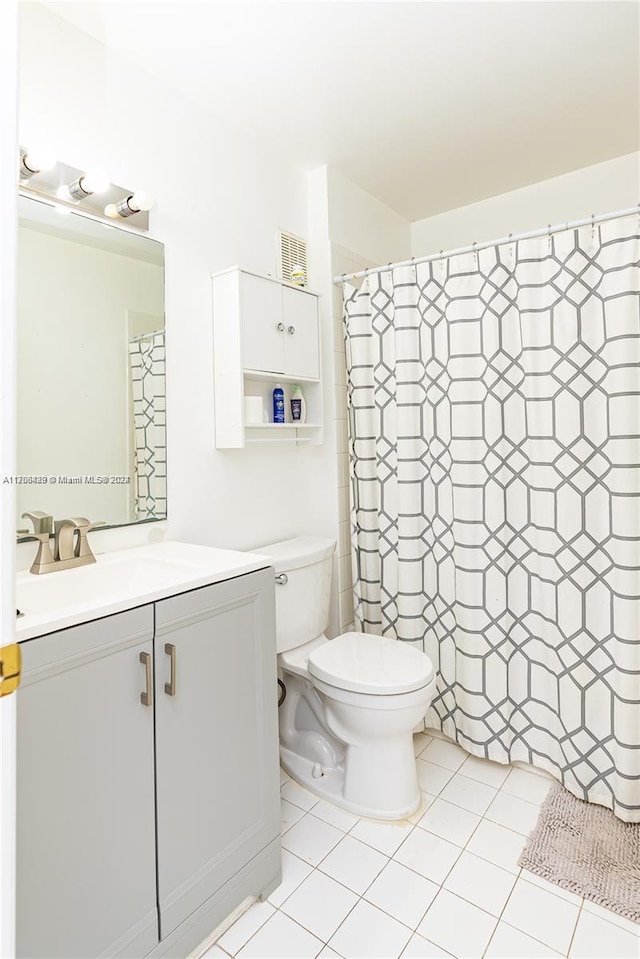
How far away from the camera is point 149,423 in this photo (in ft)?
5.66

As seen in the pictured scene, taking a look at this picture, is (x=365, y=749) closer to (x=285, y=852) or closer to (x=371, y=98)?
(x=285, y=852)

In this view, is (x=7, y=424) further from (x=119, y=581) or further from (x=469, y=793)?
(x=469, y=793)

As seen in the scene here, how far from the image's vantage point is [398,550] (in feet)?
7.14

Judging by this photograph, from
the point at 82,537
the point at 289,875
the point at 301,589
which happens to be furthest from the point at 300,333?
the point at 289,875

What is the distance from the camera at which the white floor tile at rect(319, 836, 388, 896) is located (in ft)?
4.87

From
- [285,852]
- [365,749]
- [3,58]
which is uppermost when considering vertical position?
[3,58]

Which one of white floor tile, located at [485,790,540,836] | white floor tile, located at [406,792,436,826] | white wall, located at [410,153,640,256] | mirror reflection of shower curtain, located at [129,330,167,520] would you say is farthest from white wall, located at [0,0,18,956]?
white wall, located at [410,153,640,256]

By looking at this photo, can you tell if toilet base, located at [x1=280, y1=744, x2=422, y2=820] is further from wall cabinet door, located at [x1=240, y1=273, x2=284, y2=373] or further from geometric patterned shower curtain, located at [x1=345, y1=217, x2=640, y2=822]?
wall cabinet door, located at [x1=240, y1=273, x2=284, y2=373]

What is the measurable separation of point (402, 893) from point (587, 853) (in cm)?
57

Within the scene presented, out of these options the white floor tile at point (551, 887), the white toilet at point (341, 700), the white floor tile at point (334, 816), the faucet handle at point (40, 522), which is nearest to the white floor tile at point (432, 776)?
the white toilet at point (341, 700)

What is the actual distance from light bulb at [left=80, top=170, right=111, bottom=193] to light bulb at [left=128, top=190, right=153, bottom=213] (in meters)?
0.11

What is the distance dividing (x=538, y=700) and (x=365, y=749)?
0.65 meters

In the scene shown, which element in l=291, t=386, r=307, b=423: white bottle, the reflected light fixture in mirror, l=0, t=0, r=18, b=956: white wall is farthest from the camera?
l=291, t=386, r=307, b=423: white bottle

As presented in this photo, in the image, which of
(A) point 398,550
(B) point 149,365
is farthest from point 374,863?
(B) point 149,365
